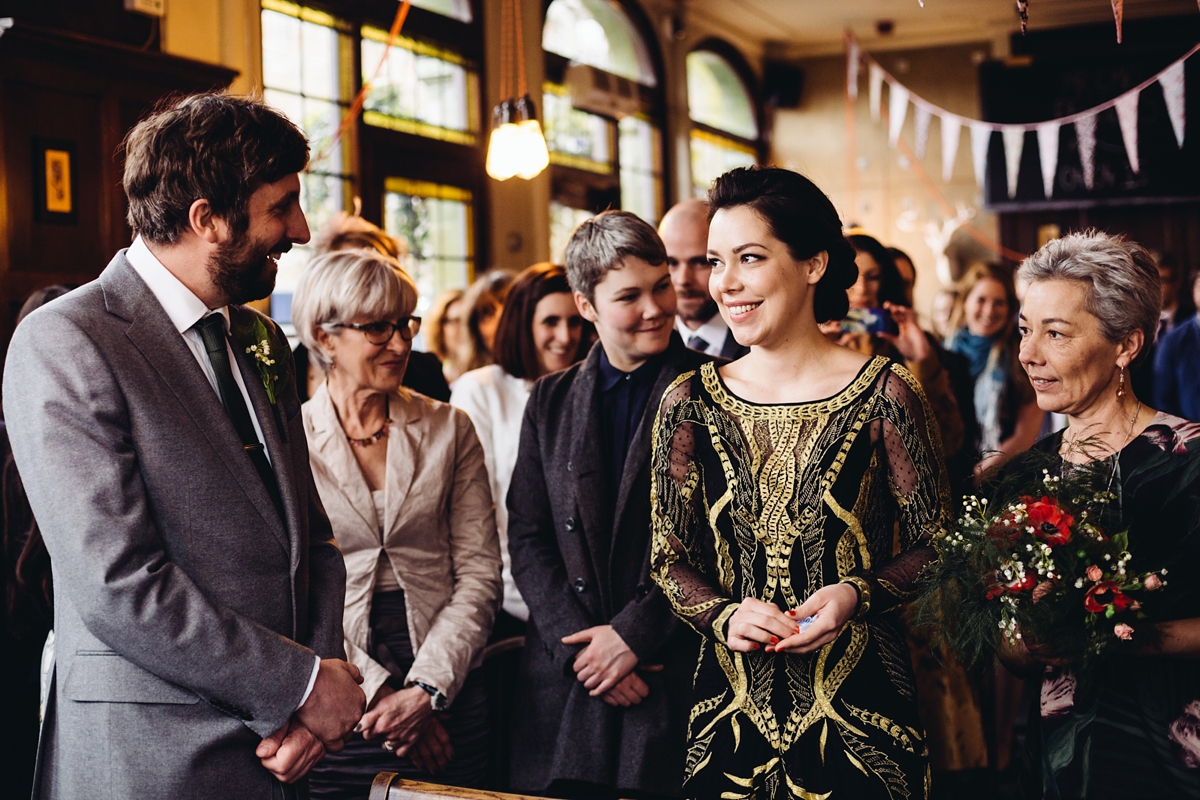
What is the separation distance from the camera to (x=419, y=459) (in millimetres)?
2500

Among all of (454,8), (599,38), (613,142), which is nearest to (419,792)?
(454,8)

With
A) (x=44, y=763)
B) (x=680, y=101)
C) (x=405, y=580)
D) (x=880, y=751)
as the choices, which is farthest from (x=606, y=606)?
(x=680, y=101)

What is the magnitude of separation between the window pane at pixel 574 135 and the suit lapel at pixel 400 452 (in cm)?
635

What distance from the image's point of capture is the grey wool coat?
2.30 metres

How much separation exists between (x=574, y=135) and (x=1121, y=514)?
25.6 ft

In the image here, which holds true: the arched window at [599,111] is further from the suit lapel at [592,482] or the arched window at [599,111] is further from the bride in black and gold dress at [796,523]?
the bride in black and gold dress at [796,523]

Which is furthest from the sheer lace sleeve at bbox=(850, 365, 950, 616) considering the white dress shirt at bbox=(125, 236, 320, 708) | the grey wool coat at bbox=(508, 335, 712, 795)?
the white dress shirt at bbox=(125, 236, 320, 708)

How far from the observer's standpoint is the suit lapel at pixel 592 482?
2.42 m

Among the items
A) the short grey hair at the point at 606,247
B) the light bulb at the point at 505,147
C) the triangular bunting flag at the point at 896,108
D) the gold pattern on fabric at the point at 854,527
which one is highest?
the triangular bunting flag at the point at 896,108

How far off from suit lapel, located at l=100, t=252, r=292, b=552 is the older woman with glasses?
664 mm

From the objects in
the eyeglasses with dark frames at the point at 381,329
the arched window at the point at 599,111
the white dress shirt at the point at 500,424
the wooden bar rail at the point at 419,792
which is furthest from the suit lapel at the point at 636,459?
the arched window at the point at 599,111

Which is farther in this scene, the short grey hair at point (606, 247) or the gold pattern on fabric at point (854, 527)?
the short grey hair at point (606, 247)

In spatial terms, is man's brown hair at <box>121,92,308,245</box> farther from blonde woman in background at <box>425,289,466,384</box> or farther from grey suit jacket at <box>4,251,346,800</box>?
blonde woman in background at <box>425,289,466,384</box>

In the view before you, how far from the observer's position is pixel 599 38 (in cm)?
961
